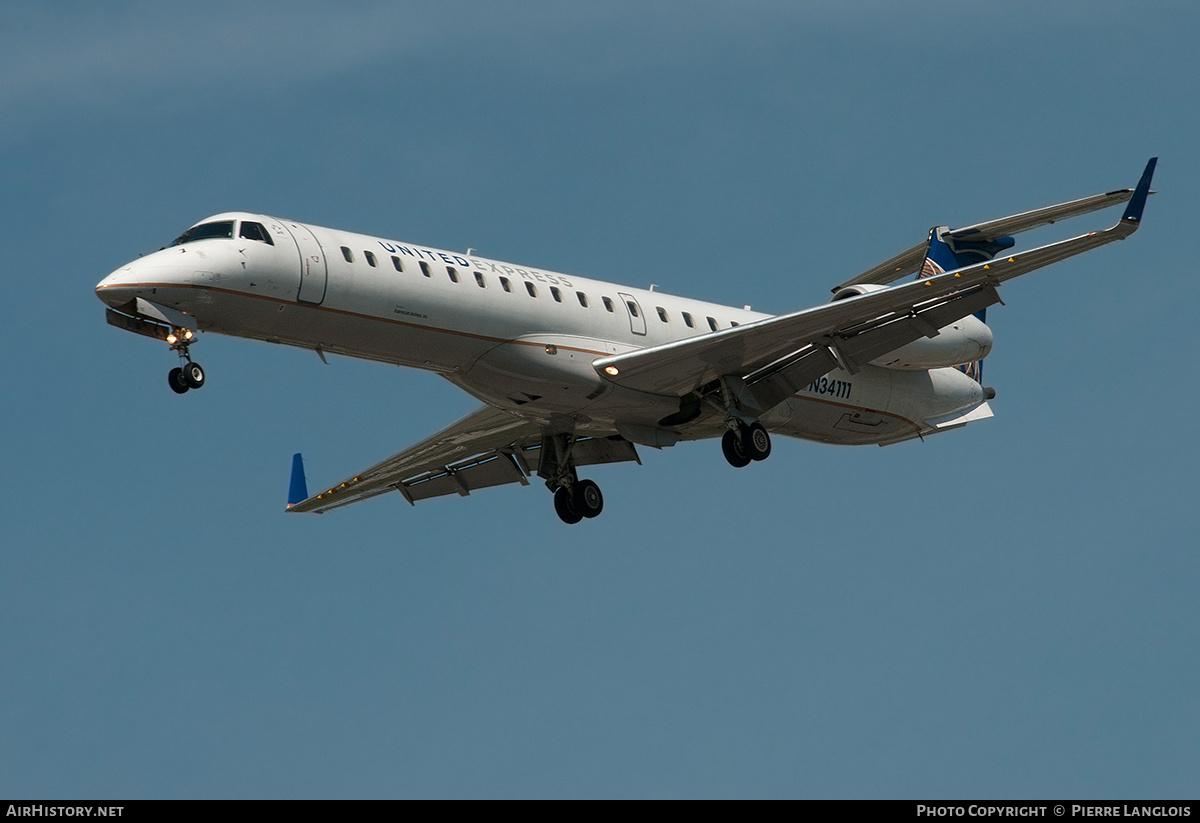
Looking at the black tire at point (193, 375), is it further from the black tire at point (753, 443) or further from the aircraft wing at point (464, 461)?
the black tire at point (753, 443)

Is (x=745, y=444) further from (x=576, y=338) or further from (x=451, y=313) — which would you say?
(x=451, y=313)

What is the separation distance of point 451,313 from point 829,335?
6.28m

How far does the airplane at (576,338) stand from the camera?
2291 cm

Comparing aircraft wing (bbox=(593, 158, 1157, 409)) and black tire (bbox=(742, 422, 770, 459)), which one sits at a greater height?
aircraft wing (bbox=(593, 158, 1157, 409))

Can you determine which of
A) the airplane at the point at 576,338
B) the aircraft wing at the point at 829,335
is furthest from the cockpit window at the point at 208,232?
Result: the aircraft wing at the point at 829,335

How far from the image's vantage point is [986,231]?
30297 millimetres

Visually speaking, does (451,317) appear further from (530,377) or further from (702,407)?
(702,407)

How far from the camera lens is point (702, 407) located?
26.7 meters

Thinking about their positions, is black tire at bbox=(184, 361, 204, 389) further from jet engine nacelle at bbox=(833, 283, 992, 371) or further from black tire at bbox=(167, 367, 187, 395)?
jet engine nacelle at bbox=(833, 283, 992, 371)

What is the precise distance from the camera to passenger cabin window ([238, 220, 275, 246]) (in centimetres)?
2300

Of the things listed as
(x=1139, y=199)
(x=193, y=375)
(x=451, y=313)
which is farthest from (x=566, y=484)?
(x=1139, y=199)

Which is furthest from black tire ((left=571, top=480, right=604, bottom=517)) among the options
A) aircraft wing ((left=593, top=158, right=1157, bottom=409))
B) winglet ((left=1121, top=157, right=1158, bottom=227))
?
winglet ((left=1121, top=157, right=1158, bottom=227))

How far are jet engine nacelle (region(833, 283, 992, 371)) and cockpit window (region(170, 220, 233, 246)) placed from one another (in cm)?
1182
